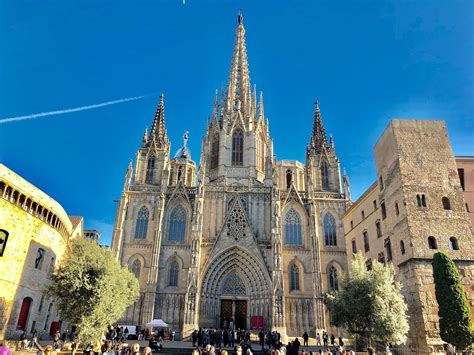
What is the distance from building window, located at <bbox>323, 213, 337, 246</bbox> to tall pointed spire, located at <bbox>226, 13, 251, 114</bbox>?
1773 cm

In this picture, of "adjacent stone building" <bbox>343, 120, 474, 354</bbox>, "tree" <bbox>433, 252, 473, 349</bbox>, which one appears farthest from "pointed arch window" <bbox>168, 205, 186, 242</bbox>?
"tree" <bbox>433, 252, 473, 349</bbox>

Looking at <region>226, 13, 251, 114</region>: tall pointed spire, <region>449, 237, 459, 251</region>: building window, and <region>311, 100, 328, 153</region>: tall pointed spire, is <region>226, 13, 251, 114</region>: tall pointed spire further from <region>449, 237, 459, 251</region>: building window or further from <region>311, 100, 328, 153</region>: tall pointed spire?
<region>449, 237, 459, 251</region>: building window

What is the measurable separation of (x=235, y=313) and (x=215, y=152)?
19.7m

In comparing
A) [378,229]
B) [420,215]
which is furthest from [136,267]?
[420,215]

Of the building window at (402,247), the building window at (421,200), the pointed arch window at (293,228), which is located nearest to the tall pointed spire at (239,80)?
the pointed arch window at (293,228)

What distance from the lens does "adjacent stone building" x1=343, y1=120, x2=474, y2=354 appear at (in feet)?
65.3

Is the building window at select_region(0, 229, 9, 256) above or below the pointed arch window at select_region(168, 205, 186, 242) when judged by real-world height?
below

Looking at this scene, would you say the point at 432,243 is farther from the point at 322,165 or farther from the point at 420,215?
the point at 322,165

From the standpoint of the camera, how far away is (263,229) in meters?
38.8

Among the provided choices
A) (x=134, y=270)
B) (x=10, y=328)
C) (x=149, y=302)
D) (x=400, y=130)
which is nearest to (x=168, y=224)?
(x=134, y=270)

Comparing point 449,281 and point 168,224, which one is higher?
point 168,224

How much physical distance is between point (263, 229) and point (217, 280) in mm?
7244

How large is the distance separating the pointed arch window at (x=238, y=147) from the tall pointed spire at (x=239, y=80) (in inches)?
145

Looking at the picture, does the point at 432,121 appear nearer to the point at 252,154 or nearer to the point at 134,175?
the point at 252,154
